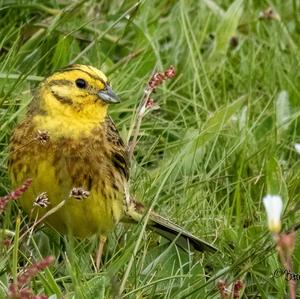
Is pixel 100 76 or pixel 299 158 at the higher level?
pixel 100 76

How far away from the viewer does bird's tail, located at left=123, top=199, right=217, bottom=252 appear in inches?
139

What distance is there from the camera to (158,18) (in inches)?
195

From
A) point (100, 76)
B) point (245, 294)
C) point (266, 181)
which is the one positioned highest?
point (100, 76)

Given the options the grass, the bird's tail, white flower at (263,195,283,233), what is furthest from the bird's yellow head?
white flower at (263,195,283,233)

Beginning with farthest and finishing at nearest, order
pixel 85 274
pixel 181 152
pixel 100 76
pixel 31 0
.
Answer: pixel 31 0 < pixel 181 152 < pixel 100 76 < pixel 85 274

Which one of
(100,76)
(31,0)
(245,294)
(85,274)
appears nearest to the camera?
(85,274)

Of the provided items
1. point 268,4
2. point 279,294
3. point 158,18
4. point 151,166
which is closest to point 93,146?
point 151,166

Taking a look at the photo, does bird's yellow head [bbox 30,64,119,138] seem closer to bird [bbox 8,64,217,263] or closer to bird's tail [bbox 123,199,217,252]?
bird [bbox 8,64,217,263]

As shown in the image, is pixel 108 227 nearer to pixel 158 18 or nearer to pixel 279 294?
pixel 279 294

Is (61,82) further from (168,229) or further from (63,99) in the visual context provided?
(168,229)

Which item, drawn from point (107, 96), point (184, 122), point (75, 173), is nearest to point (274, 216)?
point (75, 173)

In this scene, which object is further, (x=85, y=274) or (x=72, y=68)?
(x=72, y=68)

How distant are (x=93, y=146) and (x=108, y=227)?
0.28m

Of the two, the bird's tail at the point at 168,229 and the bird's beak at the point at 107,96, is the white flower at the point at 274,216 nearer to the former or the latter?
the bird's tail at the point at 168,229
